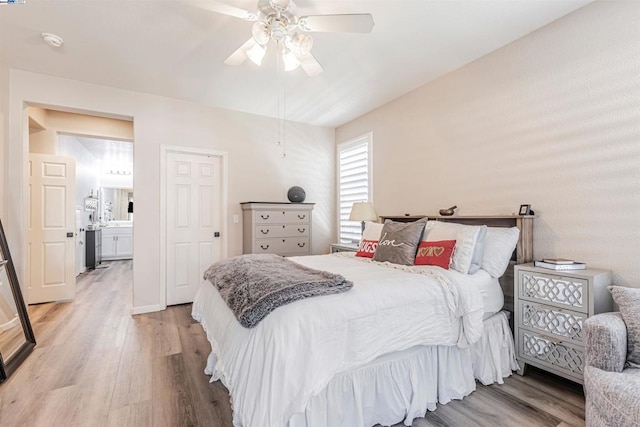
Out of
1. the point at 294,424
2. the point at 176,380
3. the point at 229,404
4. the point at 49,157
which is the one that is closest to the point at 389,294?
the point at 294,424

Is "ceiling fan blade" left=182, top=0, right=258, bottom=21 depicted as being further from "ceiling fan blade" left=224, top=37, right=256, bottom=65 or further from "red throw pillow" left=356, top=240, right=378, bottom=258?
"red throw pillow" left=356, top=240, right=378, bottom=258

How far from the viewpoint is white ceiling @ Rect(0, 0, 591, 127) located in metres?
2.17

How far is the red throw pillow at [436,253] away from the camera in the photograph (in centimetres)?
223

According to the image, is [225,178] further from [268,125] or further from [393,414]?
[393,414]

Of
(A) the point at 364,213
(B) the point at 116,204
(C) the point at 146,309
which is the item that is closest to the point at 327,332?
(A) the point at 364,213

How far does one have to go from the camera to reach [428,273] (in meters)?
2.03

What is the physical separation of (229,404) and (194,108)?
359cm

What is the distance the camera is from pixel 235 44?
2.62 meters

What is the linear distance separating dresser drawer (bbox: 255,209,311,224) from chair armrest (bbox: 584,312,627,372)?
10.8 ft

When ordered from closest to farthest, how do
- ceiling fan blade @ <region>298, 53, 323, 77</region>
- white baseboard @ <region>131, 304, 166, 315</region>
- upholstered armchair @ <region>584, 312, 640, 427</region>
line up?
1. upholstered armchair @ <region>584, 312, 640, 427</region>
2. ceiling fan blade @ <region>298, 53, 323, 77</region>
3. white baseboard @ <region>131, 304, 166, 315</region>

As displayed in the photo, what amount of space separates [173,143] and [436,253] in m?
3.49

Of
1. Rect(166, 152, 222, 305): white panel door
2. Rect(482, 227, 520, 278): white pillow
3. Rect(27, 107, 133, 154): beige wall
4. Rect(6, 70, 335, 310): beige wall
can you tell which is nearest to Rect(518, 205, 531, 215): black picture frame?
Rect(482, 227, 520, 278): white pillow

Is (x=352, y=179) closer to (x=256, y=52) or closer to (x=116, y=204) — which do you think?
(x=256, y=52)

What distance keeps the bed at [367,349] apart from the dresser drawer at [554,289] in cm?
20
